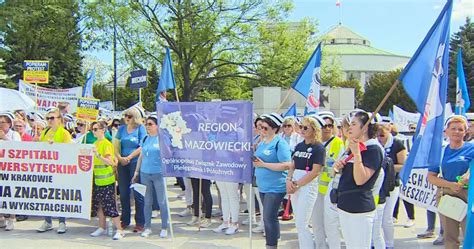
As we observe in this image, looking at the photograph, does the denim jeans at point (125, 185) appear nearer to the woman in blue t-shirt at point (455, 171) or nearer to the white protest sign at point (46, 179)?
the white protest sign at point (46, 179)

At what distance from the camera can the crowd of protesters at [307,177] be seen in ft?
14.8

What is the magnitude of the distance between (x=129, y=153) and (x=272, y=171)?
9.06ft

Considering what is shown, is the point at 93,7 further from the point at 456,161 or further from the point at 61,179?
the point at 456,161

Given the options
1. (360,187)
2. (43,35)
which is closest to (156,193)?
(360,187)

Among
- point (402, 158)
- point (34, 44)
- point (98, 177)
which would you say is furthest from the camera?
point (34, 44)

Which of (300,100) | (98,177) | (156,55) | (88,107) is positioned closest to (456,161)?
Answer: (98,177)

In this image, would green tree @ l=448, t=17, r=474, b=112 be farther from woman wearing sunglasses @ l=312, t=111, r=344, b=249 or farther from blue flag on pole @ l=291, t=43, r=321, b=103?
woman wearing sunglasses @ l=312, t=111, r=344, b=249

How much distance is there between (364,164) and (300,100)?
79.2 ft

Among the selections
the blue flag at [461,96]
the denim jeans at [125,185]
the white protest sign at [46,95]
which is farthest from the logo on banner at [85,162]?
the white protest sign at [46,95]

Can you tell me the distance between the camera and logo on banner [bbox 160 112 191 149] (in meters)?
6.57

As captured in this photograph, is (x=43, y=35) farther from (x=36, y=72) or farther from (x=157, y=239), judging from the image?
(x=157, y=239)

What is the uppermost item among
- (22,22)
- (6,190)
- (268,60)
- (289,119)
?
(22,22)

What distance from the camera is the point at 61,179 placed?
24.6 ft

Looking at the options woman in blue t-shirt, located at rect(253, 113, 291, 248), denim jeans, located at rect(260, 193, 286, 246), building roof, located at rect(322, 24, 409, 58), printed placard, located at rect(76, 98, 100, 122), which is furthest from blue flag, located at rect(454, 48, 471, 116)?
building roof, located at rect(322, 24, 409, 58)
